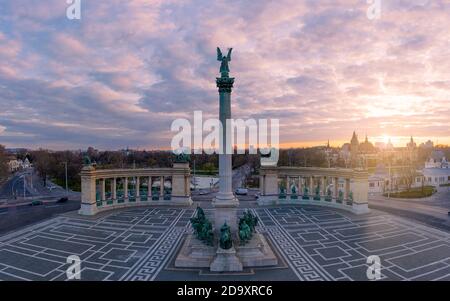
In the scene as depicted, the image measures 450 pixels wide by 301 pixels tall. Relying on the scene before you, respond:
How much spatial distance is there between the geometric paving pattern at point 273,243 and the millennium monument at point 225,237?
4.10 feet

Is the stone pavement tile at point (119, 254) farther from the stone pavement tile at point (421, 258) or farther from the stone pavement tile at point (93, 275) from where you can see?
the stone pavement tile at point (421, 258)

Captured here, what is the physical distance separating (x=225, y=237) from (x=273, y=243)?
6341mm

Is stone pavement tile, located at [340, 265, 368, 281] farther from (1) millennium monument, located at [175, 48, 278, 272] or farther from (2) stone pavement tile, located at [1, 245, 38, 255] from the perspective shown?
(2) stone pavement tile, located at [1, 245, 38, 255]

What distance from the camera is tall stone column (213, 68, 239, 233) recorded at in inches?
812

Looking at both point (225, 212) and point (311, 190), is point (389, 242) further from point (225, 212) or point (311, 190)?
point (311, 190)

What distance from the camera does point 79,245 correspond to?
22016 millimetres

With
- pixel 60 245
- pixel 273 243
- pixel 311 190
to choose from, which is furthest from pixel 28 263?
pixel 311 190

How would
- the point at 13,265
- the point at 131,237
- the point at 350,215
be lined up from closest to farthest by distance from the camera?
1. the point at 13,265
2. the point at 131,237
3. the point at 350,215

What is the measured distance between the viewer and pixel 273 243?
22.3m

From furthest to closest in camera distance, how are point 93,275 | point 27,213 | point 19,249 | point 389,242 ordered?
1. point 27,213
2. point 389,242
3. point 19,249
4. point 93,275

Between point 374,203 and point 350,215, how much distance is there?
995 cm

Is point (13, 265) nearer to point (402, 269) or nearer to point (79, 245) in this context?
point (79, 245)

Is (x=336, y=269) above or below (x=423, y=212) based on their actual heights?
below

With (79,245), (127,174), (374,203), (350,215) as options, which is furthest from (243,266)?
(374,203)
